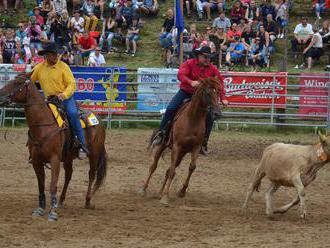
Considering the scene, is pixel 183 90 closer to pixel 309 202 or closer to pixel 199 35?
pixel 309 202

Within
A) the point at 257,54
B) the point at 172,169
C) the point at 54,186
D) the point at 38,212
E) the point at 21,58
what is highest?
the point at 257,54

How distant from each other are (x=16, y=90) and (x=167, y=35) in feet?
51.5

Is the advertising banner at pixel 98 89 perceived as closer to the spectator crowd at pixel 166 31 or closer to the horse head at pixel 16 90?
the spectator crowd at pixel 166 31

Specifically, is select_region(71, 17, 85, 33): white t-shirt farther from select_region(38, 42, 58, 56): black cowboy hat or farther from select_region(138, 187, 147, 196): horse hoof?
select_region(38, 42, 58, 56): black cowboy hat

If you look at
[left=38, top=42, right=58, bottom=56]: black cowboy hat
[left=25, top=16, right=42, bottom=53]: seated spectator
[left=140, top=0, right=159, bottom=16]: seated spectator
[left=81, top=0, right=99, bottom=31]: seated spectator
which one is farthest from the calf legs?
[left=140, top=0, right=159, bottom=16]: seated spectator

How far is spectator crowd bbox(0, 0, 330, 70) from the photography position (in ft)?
83.4

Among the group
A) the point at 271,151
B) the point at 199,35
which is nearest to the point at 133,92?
the point at 199,35

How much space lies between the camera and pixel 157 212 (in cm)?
1191

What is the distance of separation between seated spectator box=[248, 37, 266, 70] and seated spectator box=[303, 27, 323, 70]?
1405mm

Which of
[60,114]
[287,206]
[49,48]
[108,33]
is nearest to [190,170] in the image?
[287,206]

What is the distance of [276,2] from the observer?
28.2 meters

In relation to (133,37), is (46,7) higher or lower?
higher

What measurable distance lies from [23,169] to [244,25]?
40.7 feet

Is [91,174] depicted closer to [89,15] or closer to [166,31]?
[166,31]
